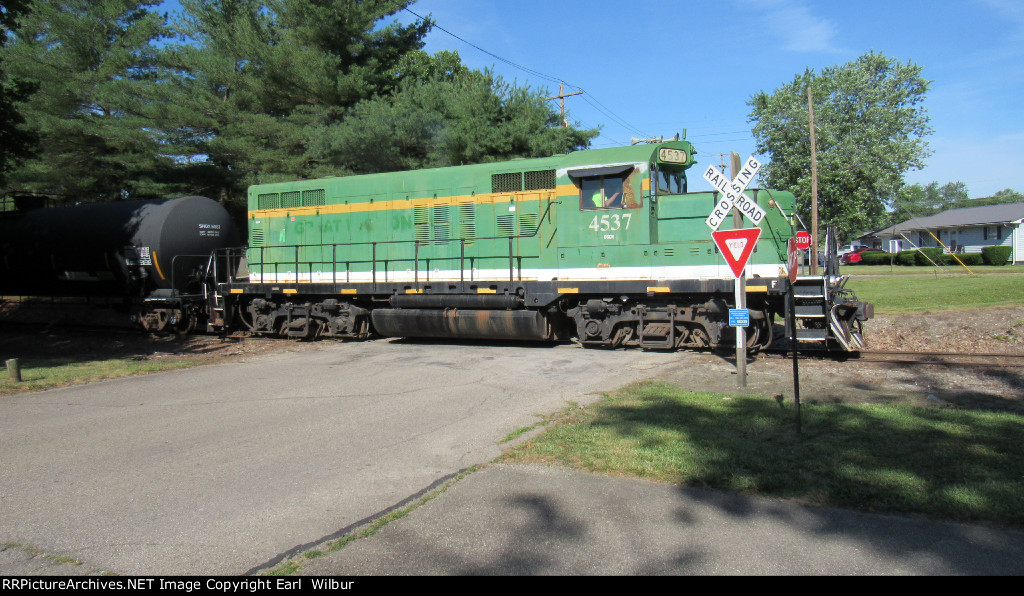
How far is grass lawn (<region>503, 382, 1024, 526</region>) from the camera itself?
4.40 m

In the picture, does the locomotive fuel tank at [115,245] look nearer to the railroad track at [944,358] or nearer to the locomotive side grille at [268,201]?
the locomotive side grille at [268,201]

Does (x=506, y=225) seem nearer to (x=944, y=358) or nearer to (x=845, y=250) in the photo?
(x=944, y=358)

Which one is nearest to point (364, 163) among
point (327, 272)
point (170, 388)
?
point (327, 272)

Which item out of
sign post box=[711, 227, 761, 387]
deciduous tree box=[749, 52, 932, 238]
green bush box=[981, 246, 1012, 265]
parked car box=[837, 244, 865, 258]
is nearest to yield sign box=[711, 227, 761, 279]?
sign post box=[711, 227, 761, 387]

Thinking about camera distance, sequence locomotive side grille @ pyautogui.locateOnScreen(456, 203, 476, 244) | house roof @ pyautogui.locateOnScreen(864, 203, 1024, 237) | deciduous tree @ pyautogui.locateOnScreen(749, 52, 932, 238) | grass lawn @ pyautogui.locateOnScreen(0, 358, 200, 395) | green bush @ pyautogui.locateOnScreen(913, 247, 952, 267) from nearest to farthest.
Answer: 1. grass lawn @ pyautogui.locateOnScreen(0, 358, 200, 395)
2. locomotive side grille @ pyautogui.locateOnScreen(456, 203, 476, 244)
3. deciduous tree @ pyautogui.locateOnScreen(749, 52, 932, 238)
4. green bush @ pyautogui.locateOnScreen(913, 247, 952, 267)
5. house roof @ pyautogui.locateOnScreen(864, 203, 1024, 237)

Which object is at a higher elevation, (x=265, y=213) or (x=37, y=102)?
(x=37, y=102)

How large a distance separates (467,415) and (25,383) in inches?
294

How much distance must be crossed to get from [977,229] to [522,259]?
5291 cm

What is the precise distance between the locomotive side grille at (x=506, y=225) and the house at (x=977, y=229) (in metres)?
38.8

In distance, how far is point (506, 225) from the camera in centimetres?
1314

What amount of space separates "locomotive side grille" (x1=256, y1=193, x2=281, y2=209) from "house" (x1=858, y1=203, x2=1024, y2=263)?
41257mm

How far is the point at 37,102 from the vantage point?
22094mm

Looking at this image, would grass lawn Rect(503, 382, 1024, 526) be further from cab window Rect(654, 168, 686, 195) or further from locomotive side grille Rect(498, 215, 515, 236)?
locomotive side grille Rect(498, 215, 515, 236)
